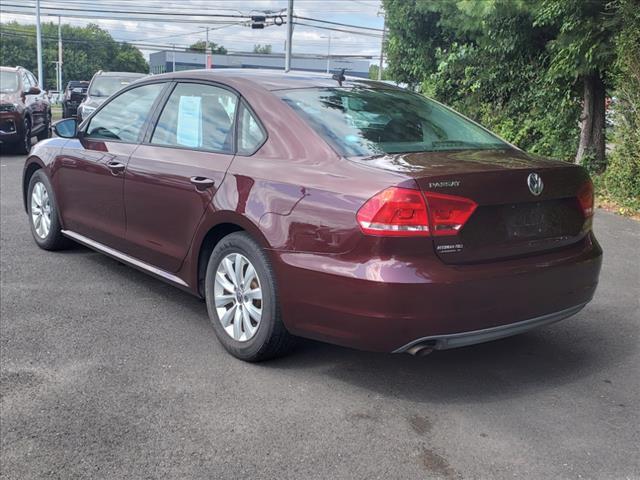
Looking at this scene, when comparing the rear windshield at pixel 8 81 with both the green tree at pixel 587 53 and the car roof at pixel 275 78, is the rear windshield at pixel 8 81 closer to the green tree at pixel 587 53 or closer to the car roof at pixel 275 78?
the green tree at pixel 587 53

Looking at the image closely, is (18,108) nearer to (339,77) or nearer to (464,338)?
(339,77)

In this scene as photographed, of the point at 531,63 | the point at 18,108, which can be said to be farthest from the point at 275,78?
the point at 18,108

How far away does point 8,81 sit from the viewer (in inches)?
525

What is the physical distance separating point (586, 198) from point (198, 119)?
2413 millimetres

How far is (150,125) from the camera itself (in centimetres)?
460

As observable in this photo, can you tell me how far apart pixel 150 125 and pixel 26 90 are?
10545 mm

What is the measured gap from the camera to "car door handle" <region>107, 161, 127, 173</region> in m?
4.63

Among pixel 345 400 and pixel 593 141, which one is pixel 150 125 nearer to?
pixel 345 400

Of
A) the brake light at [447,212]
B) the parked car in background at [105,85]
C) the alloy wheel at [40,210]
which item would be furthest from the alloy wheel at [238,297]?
the parked car in background at [105,85]

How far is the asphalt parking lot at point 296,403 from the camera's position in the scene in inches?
109

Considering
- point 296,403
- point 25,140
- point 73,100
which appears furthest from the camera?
point 73,100

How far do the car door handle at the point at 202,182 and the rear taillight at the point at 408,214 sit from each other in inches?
46.4

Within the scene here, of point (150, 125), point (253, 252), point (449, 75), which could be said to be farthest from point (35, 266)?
point (449, 75)

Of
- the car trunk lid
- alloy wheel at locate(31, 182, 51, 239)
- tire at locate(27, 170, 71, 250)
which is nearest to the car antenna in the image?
the car trunk lid
